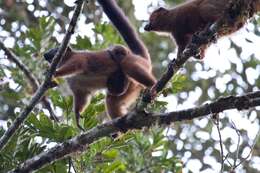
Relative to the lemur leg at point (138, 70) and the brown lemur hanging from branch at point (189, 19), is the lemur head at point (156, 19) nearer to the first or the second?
the brown lemur hanging from branch at point (189, 19)

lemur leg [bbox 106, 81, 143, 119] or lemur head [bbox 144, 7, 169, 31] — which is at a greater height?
lemur head [bbox 144, 7, 169, 31]

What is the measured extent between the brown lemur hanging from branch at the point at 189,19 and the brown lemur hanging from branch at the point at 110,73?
0.42 m

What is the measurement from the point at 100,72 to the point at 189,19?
1160 mm

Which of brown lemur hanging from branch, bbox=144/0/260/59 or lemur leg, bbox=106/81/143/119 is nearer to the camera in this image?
brown lemur hanging from branch, bbox=144/0/260/59

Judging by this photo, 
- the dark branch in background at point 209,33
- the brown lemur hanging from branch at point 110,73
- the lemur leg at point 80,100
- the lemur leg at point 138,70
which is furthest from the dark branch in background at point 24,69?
the dark branch in background at point 209,33

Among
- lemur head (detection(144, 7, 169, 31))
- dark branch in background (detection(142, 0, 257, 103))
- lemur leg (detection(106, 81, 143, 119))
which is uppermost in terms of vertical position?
dark branch in background (detection(142, 0, 257, 103))

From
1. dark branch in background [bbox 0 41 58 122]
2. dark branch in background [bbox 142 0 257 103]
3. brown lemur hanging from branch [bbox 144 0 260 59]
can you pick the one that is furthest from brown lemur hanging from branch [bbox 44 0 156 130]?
dark branch in background [bbox 142 0 257 103]

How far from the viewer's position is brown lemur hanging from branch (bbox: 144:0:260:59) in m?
4.85

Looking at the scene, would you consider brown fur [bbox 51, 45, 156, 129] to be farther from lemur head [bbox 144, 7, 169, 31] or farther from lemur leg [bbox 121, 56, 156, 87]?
lemur head [bbox 144, 7, 169, 31]

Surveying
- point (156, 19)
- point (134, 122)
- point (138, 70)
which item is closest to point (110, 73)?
point (138, 70)

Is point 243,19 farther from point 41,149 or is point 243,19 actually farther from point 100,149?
point 41,149

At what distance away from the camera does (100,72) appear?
5.96 metres

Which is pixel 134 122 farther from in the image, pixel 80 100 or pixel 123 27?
pixel 123 27

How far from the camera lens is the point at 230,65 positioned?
10.0 meters
